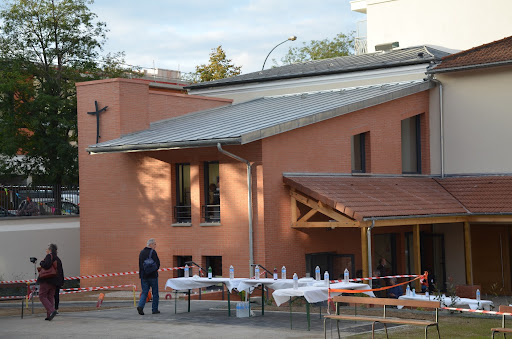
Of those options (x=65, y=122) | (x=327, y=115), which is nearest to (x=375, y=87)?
(x=327, y=115)

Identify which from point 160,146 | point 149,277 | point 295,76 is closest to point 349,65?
point 295,76

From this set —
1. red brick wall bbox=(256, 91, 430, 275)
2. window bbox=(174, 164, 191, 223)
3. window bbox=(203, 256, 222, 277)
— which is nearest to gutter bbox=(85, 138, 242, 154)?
red brick wall bbox=(256, 91, 430, 275)

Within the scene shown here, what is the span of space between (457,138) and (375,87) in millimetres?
3118

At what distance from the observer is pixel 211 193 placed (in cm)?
2356

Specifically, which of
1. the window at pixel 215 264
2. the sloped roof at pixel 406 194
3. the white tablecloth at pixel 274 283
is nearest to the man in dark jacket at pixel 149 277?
the white tablecloth at pixel 274 283

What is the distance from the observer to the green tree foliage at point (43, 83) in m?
31.2

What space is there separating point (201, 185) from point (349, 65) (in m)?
8.65

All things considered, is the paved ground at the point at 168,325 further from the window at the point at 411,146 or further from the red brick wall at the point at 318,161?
the window at the point at 411,146

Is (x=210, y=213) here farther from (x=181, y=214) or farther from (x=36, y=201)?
(x=36, y=201)

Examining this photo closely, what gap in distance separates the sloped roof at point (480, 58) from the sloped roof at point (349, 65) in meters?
0.48

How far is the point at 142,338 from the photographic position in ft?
47.9

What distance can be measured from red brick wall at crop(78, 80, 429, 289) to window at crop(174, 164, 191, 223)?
23cm

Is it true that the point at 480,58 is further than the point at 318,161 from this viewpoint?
Yes

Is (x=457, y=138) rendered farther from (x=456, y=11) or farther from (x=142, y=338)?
(x=142, y=338)
